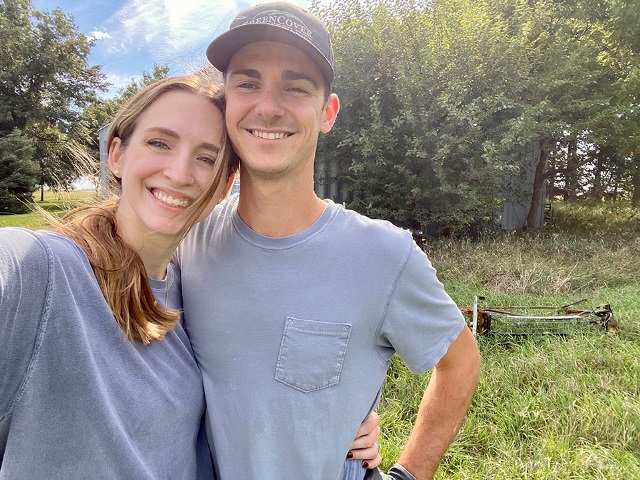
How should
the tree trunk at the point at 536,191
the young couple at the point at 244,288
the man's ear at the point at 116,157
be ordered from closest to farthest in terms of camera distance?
the young couple at the point at 244,288 < the man's ear at the point at 116,157 < the tree trunk at the point at 536,191

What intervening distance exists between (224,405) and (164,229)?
536mm

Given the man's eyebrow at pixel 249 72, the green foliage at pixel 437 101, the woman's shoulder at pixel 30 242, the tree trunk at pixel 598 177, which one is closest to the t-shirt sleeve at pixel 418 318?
the man's eyebrow at pixel 249 72

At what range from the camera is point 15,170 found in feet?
67.2

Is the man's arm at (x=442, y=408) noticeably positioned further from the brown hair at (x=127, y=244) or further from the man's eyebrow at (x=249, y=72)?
the man's eyebrow at (x=249, y=72)

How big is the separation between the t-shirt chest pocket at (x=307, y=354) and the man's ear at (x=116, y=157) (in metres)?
0.77

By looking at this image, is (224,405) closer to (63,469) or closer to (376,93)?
(63,469)

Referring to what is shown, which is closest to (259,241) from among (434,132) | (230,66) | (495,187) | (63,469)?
(230,66)

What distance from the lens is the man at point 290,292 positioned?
1.24m

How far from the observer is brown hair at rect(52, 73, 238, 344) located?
1.06 meters

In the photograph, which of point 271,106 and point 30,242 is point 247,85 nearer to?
point 271,106

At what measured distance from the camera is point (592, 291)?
6613 mm

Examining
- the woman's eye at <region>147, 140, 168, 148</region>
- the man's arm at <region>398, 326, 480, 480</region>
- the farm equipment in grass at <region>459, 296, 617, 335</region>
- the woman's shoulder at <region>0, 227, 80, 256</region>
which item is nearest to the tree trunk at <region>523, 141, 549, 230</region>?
the farm equipment in grass at <region>459, 296, 617, 335</region>

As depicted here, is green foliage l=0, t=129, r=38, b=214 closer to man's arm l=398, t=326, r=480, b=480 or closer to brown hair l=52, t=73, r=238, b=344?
brown hair l=52, t=73, r=238, b=344

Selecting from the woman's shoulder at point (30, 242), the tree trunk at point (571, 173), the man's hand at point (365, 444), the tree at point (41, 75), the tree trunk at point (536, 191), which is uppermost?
the tree at point (41, 75)
